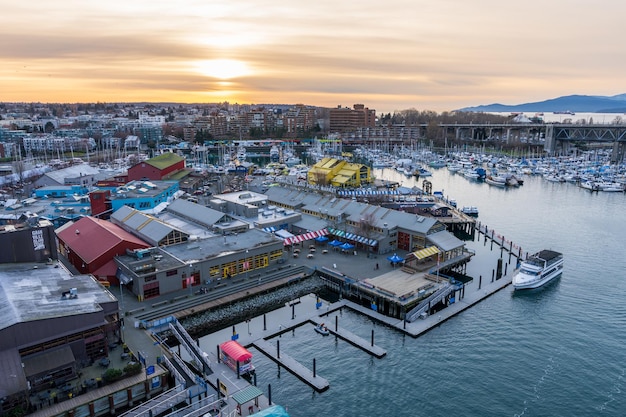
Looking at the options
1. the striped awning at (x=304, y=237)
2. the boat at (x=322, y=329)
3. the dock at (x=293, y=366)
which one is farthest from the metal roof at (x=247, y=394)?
the striped awning at (x=304, y=237)

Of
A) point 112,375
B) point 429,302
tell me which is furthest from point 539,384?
point 112,375

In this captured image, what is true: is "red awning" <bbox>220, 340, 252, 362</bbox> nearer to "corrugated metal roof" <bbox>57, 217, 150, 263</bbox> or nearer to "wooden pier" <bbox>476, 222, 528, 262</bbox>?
"corrugated metal roof" <bbox>57, 217, 150, 263</bbox>

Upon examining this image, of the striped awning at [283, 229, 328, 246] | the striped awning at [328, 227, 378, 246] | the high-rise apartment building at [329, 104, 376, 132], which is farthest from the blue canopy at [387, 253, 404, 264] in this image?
the high-rise apartment building at [329, 104, 376, 132]

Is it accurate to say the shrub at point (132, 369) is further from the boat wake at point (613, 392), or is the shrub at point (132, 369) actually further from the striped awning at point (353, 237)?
the striped awning at point (353, 237)

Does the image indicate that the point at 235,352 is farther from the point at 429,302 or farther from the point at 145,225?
the point at 145,225

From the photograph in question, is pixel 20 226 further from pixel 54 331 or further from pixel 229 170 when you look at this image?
pixel 229 170

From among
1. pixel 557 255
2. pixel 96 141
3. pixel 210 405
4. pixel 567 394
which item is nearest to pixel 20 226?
pixel 210 405
